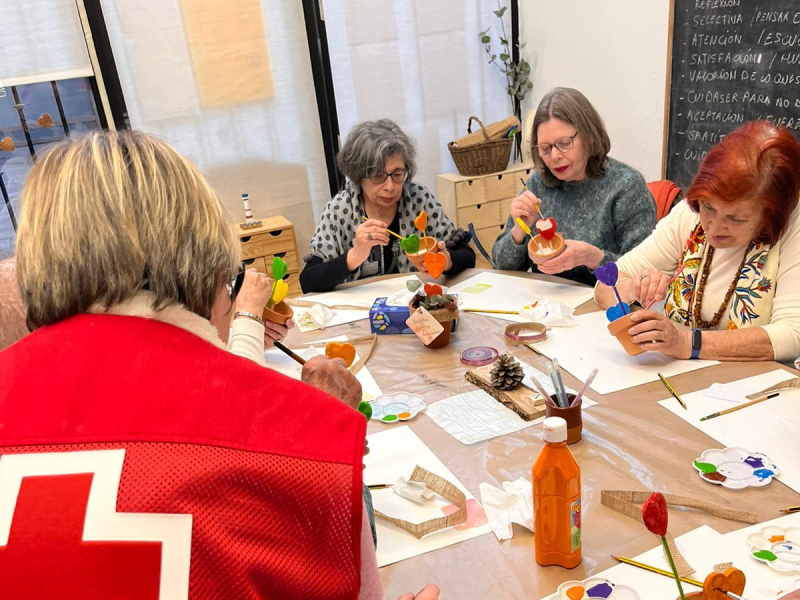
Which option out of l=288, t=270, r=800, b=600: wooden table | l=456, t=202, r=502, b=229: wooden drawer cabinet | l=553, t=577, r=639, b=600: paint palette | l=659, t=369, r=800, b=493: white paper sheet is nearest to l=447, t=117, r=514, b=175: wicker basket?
l=456, t=202, r=502, b=229: wooden drawer cabinet

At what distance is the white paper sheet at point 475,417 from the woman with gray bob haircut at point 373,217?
0.92 m

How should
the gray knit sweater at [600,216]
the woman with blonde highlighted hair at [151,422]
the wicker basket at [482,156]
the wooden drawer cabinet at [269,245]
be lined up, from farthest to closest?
the wicker basket at [482,156] < the wooden drawer cabinet at [269,245] < the gray knit sweater at [600,216] < the woman with blonde highlighted hair at [151,422]

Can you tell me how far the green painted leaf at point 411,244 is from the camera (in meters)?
2.19

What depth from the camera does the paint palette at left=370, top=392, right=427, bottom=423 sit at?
148cm

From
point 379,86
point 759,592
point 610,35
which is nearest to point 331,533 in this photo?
point 759,592

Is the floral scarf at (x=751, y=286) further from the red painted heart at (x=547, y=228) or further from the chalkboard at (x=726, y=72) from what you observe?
the chalkboard at (x=726, y=72)

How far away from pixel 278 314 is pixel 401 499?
0.66 meters

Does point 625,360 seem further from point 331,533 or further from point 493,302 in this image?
point 331,533

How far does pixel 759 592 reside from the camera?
918 mm

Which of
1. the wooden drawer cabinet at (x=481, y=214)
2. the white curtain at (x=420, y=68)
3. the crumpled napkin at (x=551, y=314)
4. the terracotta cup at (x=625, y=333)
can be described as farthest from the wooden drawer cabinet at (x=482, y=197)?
the terracotta cup at (x=625, y=333)

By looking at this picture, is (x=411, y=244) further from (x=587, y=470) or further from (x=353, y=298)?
(x=587, y=470)

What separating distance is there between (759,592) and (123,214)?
1.00 meters


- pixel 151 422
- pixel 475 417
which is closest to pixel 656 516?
pixel 151 422

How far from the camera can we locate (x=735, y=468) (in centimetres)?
118
